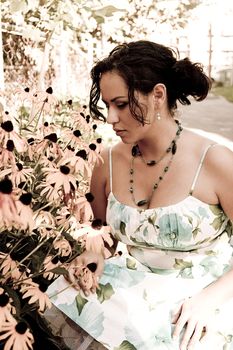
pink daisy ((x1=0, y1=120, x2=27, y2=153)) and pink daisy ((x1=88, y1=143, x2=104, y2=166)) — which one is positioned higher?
pink daisy ((x1=0, y1=120, x2=27, y2=153))

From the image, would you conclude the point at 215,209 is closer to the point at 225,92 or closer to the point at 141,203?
the point at 141,203

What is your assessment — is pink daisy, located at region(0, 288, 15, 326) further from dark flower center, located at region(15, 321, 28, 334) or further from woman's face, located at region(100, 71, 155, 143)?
woman's face, located at region(100, 71, 155, 143)

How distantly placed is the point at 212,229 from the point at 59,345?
1.51 feet

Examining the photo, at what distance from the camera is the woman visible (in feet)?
4.29

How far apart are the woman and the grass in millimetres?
10956

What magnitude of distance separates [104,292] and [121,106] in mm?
448

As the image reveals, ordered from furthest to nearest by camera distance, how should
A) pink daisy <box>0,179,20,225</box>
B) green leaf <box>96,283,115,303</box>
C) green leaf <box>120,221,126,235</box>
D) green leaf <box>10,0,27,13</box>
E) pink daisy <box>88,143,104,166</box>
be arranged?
green leaf <box>10,0,27,13</box>
pink daisy <box>88,143,104,166</box>
green leaf <box>120,221,126,235</box>
green leaf <box>96,283,115,303</box>
pink daisy <box>0,179,20,225</box>

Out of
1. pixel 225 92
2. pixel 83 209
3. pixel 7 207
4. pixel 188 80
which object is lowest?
pixel 225 92

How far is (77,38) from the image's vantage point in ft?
23.4

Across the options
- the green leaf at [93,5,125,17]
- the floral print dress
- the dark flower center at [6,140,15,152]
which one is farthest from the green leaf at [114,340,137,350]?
the green leaf at [93,5,125,17]

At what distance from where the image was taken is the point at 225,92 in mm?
14312

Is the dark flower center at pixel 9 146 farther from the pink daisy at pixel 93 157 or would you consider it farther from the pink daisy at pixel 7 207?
the pink daisy at pixel 7 207

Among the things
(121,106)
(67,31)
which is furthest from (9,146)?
(67,31)

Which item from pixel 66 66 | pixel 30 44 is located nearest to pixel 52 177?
pixel 30 44
